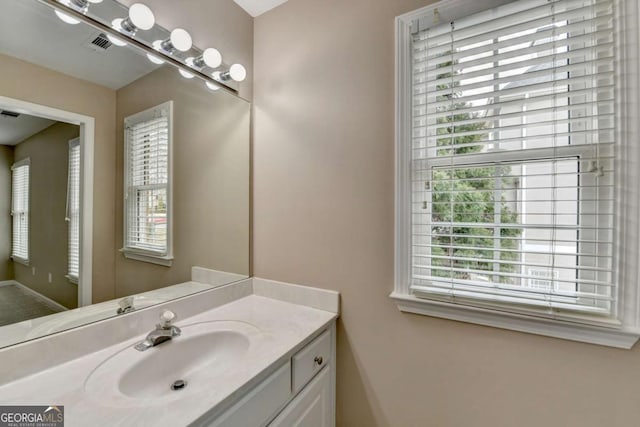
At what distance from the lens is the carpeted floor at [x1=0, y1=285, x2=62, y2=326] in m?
0.77

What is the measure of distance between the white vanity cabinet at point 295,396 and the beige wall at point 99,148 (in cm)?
65

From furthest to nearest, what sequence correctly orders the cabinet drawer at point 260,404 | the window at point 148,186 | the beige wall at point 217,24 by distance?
the beige wall at point 217,24 → the window at point 148,186 → the cabinet drawer at point 260,404

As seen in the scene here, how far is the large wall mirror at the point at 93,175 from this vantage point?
2.59 feet

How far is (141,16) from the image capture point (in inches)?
38.7

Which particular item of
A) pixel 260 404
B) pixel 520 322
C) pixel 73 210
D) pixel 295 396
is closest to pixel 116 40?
pixel 73 210

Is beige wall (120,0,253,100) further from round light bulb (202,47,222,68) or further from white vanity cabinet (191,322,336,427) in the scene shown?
white vanity cabinet (191,322,336,427)

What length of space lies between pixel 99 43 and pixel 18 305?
91cm

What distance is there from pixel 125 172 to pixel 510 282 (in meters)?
1.54

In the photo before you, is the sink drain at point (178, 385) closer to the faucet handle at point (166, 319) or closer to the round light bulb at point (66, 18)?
the faucet handle at point (166, 319)

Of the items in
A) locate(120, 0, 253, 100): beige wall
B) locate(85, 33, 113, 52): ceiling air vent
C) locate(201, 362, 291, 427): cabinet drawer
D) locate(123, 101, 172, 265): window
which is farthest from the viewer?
locate(120, 0, 253, 100): beige wall

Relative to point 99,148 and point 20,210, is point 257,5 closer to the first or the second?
point 99,148

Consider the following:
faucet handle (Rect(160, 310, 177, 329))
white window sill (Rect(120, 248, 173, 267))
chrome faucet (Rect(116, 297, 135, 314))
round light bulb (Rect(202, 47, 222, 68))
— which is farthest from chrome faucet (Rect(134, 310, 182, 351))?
round light bulb (Rect(202, 47, 222, 68))

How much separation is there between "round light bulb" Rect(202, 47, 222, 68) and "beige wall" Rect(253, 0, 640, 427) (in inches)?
11.7

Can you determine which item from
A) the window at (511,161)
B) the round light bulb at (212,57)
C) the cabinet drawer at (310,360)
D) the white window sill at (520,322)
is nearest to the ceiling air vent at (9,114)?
the round light bulb at (212,57)
